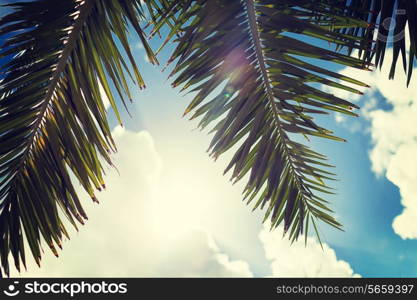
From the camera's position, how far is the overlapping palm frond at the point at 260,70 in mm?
1354

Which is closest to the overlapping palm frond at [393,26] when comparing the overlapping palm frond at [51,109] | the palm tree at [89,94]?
the palm tree at [89,94]

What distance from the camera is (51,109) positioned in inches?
62.7

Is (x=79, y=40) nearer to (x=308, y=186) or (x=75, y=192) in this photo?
(x=75, y=192)

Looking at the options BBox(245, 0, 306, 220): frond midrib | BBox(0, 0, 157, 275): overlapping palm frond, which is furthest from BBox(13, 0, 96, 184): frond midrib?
BBox(245, 0, 306, 220): frond midrib

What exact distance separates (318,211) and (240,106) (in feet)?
3.17

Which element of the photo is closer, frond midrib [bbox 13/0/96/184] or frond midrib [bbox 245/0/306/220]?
frond midrib [bbox 245/0/306/220]

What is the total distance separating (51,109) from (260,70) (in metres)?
1.03

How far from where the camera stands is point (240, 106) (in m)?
1.54

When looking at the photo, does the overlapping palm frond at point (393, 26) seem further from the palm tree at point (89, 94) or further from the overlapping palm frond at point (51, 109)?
the overlapping palm frond at point (51, 109)

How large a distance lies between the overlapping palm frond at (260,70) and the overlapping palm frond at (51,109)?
34 centimetres

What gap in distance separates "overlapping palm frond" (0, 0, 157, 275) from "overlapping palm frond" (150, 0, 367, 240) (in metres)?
0.34

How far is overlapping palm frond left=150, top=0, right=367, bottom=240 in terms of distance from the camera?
53.3 inches

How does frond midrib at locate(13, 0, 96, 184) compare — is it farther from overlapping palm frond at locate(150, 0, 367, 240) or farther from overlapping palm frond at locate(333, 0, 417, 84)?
overlapping palm frond at locate(333, 0, 417, 84)

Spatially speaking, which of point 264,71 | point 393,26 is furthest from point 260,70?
point 393,26
